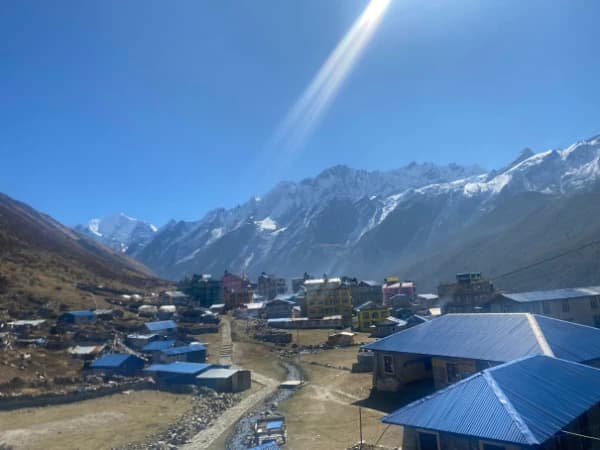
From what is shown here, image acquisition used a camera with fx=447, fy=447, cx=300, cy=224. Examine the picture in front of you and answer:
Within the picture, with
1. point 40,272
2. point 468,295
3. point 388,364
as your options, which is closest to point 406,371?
point 388,364

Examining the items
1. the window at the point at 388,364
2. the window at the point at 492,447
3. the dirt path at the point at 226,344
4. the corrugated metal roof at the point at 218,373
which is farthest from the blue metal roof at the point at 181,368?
the window at the point at 492,447

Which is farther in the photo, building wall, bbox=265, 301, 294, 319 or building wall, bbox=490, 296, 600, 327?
building wall, bbox=265, 301, 294, 319

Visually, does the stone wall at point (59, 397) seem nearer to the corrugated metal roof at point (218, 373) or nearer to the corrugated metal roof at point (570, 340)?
the corrugated metal roof at point (218, 373)

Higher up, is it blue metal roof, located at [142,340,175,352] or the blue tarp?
blue metal roof, located at [142,340,175,352]

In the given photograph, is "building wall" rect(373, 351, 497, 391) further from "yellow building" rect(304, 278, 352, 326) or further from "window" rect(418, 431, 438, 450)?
"yellow building" rect(304, 278, 352, 326)

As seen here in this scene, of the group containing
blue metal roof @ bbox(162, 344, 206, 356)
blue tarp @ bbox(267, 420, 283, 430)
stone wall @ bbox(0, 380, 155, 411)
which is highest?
blue metal roof @ bbox(162, 344, 206, 356)

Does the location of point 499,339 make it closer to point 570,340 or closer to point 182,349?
point 570,340

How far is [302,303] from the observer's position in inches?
4382

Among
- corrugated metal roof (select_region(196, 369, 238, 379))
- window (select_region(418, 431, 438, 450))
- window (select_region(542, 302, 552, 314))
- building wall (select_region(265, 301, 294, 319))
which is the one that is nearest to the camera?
window (select_region(418, 431, 438, 450))

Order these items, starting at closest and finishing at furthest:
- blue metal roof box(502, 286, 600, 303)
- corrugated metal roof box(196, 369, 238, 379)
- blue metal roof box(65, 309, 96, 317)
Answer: corrugated metal roof box(196, 369, 238, 379) < blue metal roof box(502, 286, 600, 303) < blue metal roof box(65, 309, 96, 317)

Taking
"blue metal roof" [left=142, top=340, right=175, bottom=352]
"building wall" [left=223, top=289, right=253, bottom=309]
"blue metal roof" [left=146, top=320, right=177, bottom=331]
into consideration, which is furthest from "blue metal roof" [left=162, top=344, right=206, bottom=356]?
"building wall" [left=223, top=289, right=253, bottom=309]

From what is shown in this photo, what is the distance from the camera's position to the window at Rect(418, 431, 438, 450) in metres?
19.4

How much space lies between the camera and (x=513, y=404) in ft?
58.3

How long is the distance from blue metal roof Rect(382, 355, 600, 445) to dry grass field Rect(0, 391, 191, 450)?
21.0 meters
